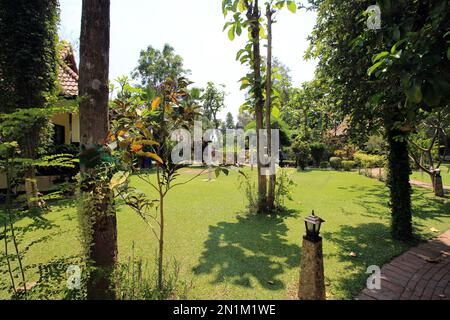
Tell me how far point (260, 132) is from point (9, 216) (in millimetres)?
6199

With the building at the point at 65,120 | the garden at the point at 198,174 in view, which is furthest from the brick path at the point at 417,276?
the building at the point at 65,120

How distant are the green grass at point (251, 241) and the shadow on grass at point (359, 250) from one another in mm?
14

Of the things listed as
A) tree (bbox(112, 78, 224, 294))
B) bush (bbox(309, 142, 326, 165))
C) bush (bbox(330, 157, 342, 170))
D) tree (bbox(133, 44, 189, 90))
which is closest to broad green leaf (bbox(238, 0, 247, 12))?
tree (bbox(112, 78, 224, 294))

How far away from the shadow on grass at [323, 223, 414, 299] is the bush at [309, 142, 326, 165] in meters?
15.8

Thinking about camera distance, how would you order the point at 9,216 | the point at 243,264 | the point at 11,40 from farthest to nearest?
the point at 11,40 → the point at 243,264 → the point at 9,216

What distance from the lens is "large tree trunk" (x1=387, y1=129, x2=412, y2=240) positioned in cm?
489

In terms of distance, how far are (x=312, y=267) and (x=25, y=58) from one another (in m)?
8.62

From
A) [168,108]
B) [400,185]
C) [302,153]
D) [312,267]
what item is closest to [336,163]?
[302,153]

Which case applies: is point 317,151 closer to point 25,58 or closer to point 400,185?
point 400,185

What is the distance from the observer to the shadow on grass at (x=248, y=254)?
3740 mm

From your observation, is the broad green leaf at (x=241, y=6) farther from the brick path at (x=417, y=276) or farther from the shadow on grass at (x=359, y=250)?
the brick path at (x=417, y=276)

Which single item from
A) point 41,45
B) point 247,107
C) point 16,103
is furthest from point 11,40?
point 247,107

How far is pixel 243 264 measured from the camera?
412 centimetres
